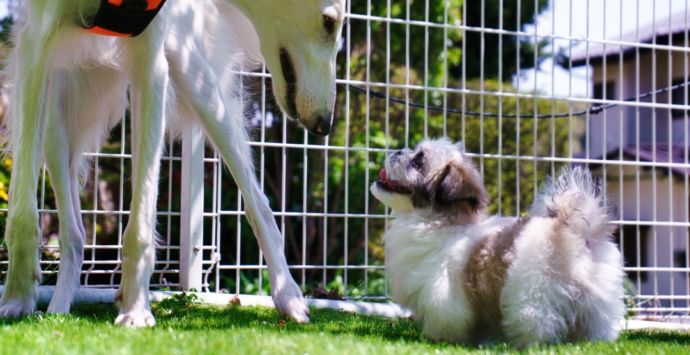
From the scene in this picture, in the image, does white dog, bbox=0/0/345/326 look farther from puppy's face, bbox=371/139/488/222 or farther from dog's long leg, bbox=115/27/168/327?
puppy's face, bbox=371/139/488/222

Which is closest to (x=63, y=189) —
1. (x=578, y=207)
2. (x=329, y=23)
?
(x=329, y=23)

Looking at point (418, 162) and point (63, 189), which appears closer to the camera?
point (418, 162)

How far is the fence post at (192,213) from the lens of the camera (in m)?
5.04

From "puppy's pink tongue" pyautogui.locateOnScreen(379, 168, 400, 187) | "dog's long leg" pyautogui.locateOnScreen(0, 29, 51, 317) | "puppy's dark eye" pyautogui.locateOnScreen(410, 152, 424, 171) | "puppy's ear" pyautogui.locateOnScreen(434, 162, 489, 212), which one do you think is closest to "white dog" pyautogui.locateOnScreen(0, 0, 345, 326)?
"dog's long leg" pyautogui.locateOnScreen(0, 29, 51, 317)

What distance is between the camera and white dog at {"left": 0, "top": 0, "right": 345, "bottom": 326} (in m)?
3.39

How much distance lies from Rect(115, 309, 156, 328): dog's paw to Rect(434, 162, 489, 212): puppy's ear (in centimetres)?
124

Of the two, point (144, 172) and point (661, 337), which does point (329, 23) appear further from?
point (661, 337)

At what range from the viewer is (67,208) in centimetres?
412

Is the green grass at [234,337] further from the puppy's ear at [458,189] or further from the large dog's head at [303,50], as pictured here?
the large dog's head at [303,50]

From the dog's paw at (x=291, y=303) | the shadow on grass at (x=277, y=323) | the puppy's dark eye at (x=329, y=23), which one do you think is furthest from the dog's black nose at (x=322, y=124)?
the shadow on grass at (x=277, y=323)

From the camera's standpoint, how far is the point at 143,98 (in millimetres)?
3488

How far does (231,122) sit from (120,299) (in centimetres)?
112

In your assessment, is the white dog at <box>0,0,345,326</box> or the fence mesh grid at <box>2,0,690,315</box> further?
the fence mesh grid at <box>2,0,690,315</box>

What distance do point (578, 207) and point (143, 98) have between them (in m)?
1.79
